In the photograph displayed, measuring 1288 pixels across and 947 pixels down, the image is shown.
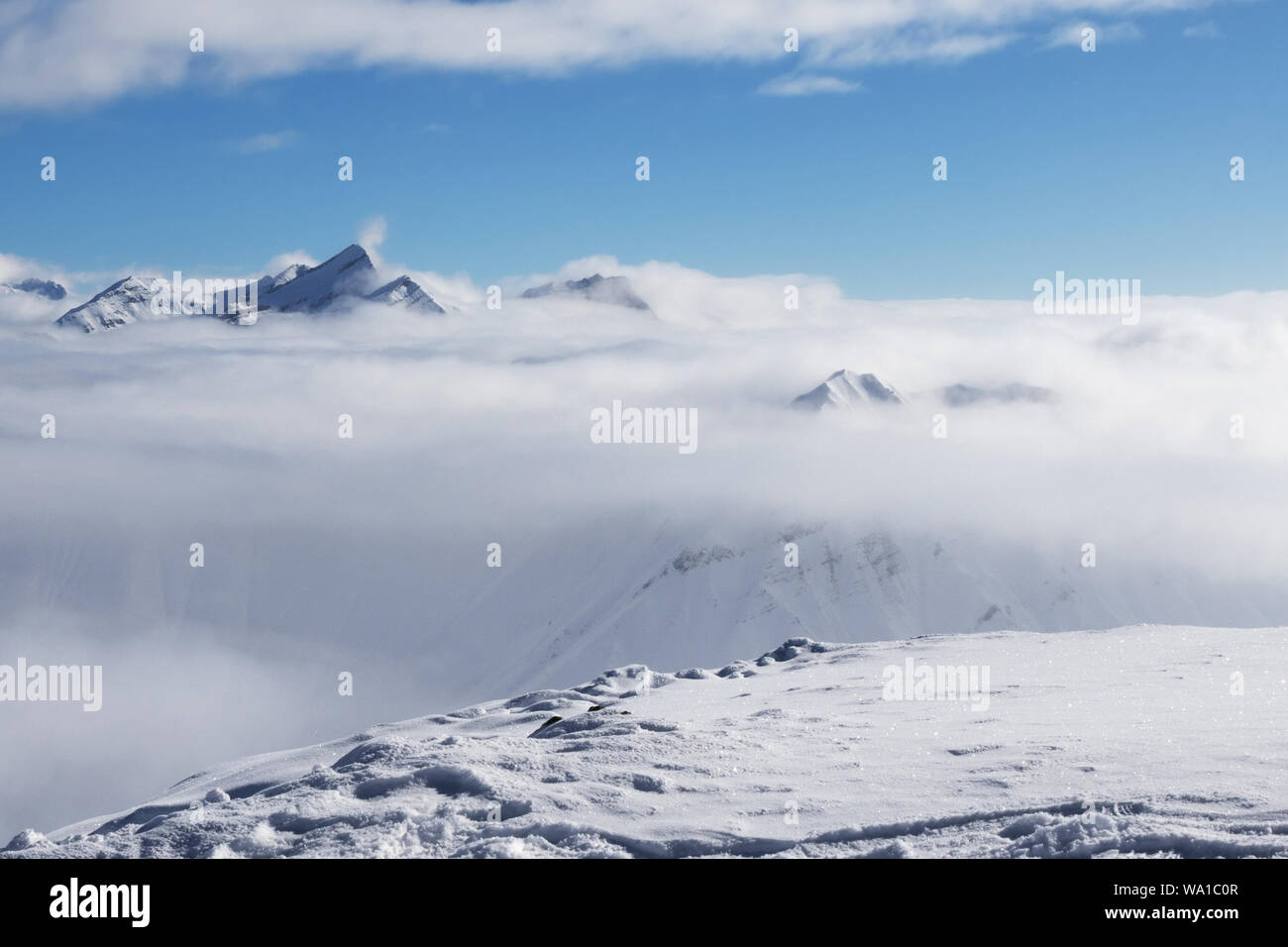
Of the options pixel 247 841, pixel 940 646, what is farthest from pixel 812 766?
pixel 940 646

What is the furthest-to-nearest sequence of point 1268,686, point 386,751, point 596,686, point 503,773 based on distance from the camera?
point 596,686 → point 1268,686 → point 386,751 → point 503,773

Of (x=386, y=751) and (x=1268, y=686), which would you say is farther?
(x=1268, y=686)
